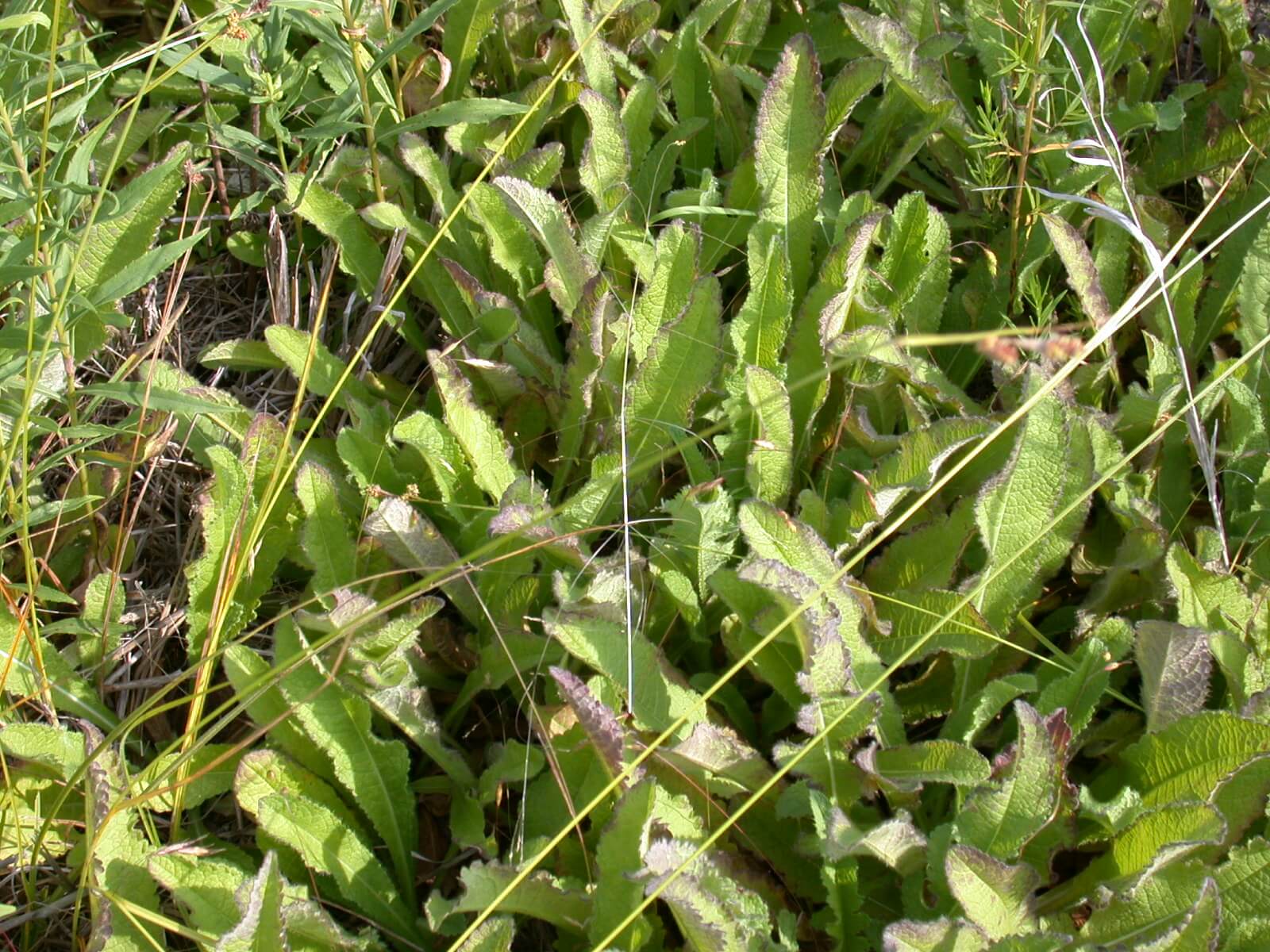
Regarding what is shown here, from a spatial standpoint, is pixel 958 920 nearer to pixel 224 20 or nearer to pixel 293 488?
pixel 293 488

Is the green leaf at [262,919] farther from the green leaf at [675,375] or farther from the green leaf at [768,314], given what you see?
the green leaf at [768,314]

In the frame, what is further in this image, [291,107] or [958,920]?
[291,107]

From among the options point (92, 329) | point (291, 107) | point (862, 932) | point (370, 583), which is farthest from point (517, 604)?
point (291, 107)

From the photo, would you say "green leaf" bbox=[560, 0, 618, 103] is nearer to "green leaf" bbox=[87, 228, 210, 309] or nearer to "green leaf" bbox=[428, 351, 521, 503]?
"green leaf" bbox=[428, 351, 521, 503]

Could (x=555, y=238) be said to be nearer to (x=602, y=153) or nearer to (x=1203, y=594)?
(x=602, y=153)

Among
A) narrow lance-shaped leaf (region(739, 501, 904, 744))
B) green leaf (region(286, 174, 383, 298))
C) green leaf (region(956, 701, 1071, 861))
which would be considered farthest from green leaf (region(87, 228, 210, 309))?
green leaf (region(956, 701, 1071, 861))

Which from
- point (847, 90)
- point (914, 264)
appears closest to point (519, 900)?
point (914, 264)
